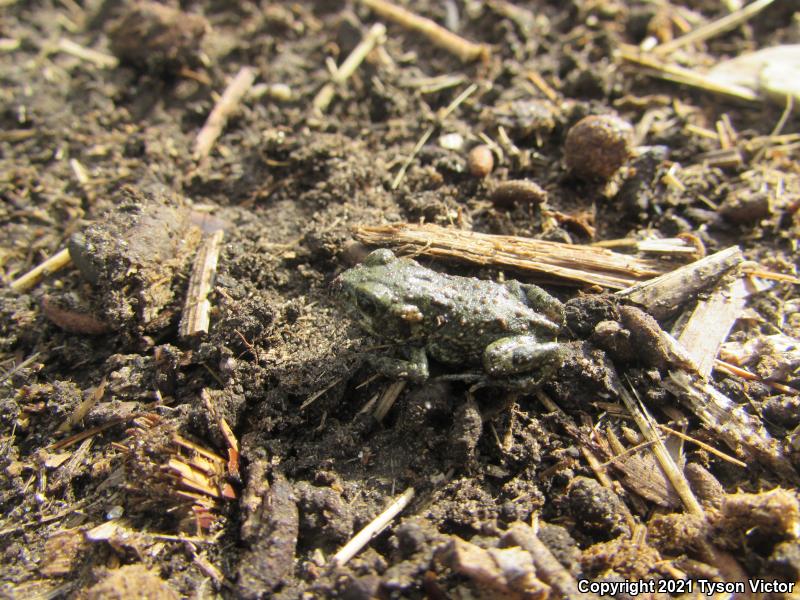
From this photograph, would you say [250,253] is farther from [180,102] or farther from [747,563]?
[747,563]

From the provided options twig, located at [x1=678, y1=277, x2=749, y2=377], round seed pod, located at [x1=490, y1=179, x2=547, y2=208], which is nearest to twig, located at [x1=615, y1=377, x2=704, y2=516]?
twig, located at [x1=678, y1=277, x2=749, y2=377]

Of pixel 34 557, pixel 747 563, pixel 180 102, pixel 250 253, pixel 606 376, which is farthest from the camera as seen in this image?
pixel 180 102

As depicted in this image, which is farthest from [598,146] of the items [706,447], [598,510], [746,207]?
[598,510]

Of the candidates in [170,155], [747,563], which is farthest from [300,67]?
[747,563]

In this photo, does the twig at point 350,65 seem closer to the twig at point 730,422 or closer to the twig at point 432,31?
the twig at point 432,31

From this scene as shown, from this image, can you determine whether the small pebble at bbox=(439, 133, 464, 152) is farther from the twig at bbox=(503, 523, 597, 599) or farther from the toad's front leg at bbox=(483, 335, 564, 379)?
the twig at bbox=(503, 523, 597, 599)

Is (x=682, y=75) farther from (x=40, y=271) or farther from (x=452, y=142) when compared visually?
(x=40, y=271)
